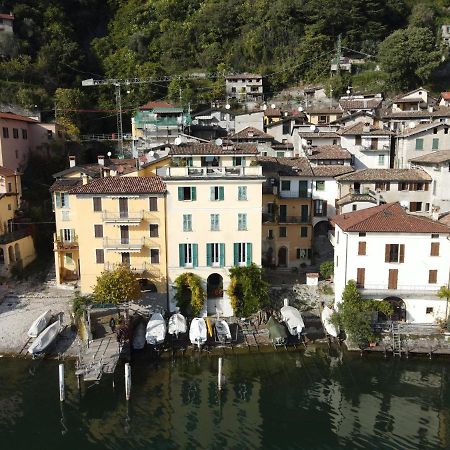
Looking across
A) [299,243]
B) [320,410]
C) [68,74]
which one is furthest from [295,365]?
[68,74]

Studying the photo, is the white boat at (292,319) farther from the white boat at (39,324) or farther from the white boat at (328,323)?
the white boat at (39,324)

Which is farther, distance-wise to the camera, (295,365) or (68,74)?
(68,74)

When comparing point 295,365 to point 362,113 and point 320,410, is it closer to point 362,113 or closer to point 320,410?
point 320,410

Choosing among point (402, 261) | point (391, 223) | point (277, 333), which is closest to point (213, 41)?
point (391, 223)

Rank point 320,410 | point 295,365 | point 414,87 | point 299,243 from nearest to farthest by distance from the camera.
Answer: point 320,410 → point 295,365 → point 299,243 → point 414,87

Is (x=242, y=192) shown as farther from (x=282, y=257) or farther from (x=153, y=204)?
(x=282, y=257)

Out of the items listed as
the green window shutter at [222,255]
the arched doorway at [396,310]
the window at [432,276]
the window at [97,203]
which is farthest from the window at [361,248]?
the window at [97,203]

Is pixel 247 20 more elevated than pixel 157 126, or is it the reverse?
pixel 247 20
